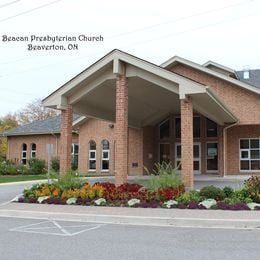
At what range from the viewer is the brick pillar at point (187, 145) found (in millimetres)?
16031

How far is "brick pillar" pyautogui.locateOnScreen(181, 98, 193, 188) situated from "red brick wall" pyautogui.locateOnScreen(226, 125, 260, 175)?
11741 mm

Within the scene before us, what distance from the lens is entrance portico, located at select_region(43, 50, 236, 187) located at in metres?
16.3

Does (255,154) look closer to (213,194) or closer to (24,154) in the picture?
(213,194)

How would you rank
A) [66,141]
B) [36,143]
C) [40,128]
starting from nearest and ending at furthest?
[66,141] → [40,128] → [36,143]

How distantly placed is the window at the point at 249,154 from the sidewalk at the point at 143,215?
15.9 meters

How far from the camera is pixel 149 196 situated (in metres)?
14.3

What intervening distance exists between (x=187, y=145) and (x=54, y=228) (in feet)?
23.6

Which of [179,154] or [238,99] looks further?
[179,154]

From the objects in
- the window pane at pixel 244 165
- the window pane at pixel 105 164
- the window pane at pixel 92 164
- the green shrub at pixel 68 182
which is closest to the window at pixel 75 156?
the window pane at pixel 92 164

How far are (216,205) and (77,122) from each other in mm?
21431

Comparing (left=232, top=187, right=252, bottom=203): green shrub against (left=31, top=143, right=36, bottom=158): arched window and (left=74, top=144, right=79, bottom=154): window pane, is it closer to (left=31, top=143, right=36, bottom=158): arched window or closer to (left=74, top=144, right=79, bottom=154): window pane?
(left=74, top=144, right=79, bottom=154): window pane

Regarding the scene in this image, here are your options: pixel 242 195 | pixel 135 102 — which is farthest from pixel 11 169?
pixel 242 195

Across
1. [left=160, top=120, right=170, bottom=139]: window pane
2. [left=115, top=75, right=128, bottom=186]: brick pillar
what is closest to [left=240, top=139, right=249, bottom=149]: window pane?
[left=160, top=120, right=170, bottom=139]: window pane

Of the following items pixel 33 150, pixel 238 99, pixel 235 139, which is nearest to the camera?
pixel 238 99
